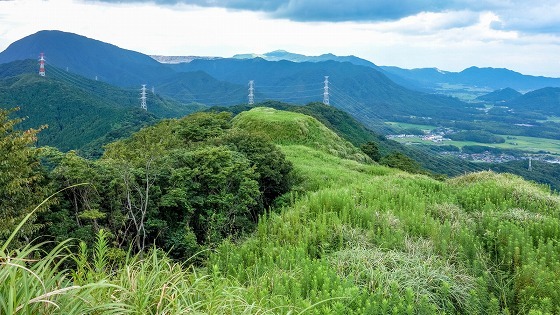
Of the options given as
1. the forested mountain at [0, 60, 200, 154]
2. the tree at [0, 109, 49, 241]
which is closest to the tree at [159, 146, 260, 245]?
the tree at [0, 109, 49, 241]

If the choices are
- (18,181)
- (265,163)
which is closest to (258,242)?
(18,181)

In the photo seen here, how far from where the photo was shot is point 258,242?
690cm

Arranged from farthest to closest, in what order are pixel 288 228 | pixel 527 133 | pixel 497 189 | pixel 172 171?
1. pixel 527 133
2. pixel 172 171
3. pixel 497 189
4. pixel 288 228

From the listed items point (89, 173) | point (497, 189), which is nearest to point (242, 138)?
point (89, 173)

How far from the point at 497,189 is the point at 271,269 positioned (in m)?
5.62

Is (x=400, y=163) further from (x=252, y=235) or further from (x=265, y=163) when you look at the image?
(x=252, y=235)

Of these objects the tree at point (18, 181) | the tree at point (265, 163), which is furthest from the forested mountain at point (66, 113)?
the tree at point (18, 181)

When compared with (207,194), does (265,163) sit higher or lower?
higher

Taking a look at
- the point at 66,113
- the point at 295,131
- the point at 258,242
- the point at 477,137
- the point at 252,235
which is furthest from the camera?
the point at 477,137

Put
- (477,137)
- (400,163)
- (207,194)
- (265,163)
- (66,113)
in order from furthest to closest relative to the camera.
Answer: (477,137), (66,113), (400,163), (265,163), (207,194)

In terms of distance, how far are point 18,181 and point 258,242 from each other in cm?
694

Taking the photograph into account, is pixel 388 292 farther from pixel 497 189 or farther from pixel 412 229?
pixel 497 189

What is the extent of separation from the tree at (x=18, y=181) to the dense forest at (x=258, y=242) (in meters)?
0.04

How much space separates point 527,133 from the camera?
190375 millimetres
